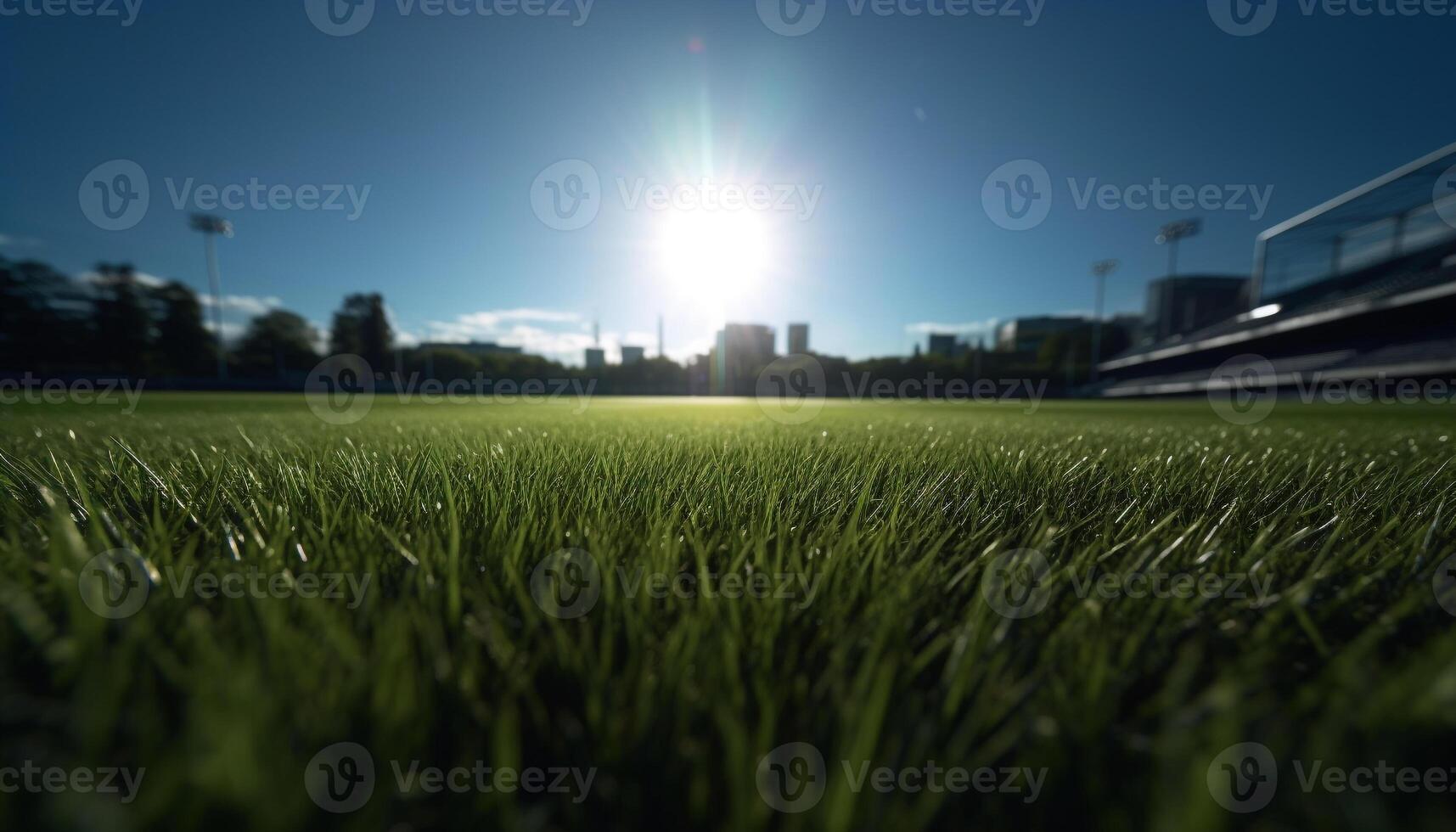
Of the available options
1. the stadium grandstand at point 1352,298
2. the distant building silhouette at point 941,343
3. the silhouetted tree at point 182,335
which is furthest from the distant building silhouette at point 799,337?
the silhouetted tree at point 182,335

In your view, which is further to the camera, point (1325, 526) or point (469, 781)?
point (1325, 526)

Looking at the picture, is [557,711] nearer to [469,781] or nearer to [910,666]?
[469,781]

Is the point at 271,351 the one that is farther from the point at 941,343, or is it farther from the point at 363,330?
the point at 941,343

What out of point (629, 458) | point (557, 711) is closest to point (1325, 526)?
point (557, 711)

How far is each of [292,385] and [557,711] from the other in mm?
45910

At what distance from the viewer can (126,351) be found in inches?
1455
